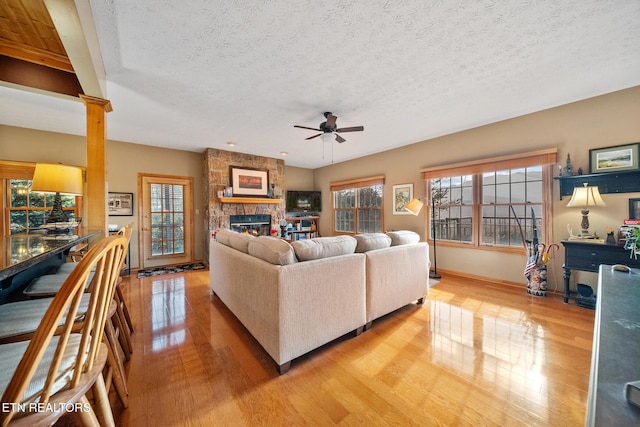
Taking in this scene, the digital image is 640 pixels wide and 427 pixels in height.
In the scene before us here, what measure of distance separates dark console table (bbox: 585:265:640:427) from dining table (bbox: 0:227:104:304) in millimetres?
1553

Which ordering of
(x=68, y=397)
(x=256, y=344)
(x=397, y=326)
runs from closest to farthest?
(x=68, y=397) < (x=256, y=344) < (x=397, y=326)

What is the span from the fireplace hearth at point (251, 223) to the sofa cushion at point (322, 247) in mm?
3360

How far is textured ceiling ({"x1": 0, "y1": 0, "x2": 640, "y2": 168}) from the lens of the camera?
63.2 inches

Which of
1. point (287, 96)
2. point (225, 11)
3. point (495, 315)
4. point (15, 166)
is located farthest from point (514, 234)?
point (15, 166)

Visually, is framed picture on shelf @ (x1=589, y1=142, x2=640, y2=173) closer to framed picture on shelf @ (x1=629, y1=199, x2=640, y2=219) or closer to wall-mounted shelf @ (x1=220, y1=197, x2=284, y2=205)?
framed picture on shelf @ (x1=629, y1=199, x2=640, y2=219)

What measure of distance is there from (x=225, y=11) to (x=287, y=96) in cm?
116

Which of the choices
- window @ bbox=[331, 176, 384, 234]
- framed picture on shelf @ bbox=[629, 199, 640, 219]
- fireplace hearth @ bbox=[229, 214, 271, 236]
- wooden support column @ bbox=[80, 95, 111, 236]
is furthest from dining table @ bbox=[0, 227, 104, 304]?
framed picture on shelf @ bbox=[629, 199, 640, 219]

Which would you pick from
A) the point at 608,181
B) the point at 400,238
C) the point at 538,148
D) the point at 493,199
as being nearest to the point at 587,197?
the point at 608,181

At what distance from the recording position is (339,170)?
6344 mm

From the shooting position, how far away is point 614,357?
0.55 meters

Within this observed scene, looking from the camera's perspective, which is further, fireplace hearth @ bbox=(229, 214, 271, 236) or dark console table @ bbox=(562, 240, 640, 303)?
fireplace hearth @ bbox=(229, 214, 271, 236)

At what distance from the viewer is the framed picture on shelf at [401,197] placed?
185 inches

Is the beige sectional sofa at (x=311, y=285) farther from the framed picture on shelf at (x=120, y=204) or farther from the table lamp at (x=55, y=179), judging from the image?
the framed picture on shelf at (x=120, y=204)

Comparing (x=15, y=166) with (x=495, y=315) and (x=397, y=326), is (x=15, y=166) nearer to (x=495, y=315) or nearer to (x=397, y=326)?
(x=397, y=326)
